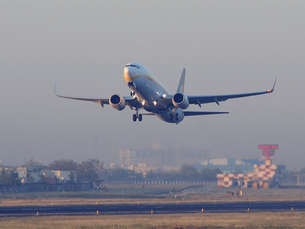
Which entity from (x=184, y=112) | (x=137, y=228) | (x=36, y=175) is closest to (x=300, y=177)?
(x=36, y=175)

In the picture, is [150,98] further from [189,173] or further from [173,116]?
[189,173]

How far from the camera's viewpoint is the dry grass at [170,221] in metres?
41.7

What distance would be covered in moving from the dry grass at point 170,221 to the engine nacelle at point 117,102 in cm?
1204

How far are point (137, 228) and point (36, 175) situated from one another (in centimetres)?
7843

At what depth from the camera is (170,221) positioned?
45.2m

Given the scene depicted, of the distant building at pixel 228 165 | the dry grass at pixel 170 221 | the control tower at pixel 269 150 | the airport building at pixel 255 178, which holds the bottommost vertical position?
the dry grass at pixel 170 221

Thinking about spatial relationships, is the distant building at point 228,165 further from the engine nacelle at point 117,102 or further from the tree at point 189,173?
the engine nacelle at point 117,102

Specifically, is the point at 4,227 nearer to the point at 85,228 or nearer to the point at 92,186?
the point at 85,228

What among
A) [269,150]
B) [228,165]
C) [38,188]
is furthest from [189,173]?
[269,150]

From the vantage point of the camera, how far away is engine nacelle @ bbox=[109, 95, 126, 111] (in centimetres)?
5172

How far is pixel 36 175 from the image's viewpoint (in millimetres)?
113250

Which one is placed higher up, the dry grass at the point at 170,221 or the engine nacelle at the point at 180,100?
the engine nacelle at the point at 180,100

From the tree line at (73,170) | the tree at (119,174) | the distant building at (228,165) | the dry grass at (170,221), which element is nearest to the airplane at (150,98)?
the dry grass at (170,221)

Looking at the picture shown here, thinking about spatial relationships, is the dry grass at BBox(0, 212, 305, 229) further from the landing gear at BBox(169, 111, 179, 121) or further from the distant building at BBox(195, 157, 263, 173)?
the distant building at BBox(195, 157, 263, 173)
